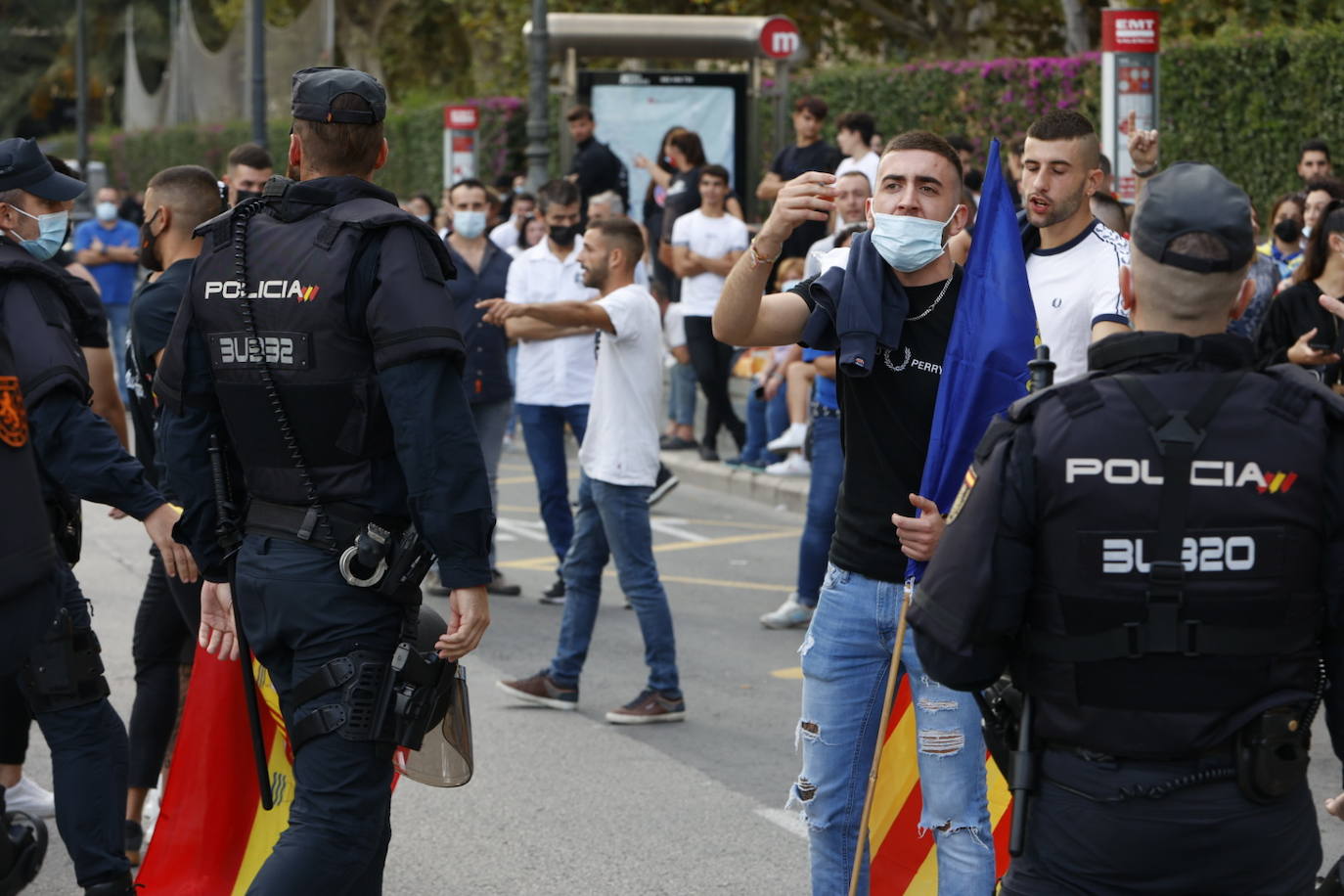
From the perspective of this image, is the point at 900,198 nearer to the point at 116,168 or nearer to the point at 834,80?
the point at 834,80

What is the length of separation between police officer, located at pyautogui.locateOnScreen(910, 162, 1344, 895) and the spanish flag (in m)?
2.38

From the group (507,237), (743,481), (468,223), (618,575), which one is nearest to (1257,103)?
(743,481)

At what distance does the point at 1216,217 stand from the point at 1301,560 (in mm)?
563

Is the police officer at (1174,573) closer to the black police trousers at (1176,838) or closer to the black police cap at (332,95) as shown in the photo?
the black police trousers at (1176,838)

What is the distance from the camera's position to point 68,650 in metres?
4.71

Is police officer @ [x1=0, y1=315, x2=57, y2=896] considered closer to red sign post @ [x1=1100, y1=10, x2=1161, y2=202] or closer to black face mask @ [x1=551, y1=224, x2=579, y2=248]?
black face mask @ [x1=551, y1=224, x2=579, y2=248]

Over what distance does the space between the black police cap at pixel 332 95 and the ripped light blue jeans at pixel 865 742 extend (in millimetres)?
1479

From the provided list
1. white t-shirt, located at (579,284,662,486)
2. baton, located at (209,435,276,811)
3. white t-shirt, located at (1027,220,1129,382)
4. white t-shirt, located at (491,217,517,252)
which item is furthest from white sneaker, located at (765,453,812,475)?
baton, located at (209,435,276,811)

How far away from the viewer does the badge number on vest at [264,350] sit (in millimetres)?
3902

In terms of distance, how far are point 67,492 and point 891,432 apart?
7.13ft

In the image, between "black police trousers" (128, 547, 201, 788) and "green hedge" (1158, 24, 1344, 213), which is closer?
"black police trousers" (128, 547, 201, 788)

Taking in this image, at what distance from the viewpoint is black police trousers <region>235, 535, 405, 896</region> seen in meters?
3.82

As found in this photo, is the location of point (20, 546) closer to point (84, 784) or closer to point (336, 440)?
point (336, 440)

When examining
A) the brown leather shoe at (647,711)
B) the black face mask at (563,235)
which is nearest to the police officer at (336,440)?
the brown leather shoe at (647,711)
